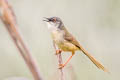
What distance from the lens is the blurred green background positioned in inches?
193

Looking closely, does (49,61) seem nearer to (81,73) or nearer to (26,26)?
(81,73)

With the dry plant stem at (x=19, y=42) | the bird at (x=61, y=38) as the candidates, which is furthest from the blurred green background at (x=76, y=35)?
the dry plant stem at (x=19, y=42)

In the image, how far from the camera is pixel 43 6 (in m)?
6.08

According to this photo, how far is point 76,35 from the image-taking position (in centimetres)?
537

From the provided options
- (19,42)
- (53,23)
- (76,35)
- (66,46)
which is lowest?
(76,35)

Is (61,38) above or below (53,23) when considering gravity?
below

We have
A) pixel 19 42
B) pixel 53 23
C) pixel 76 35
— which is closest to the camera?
pixel 19 42

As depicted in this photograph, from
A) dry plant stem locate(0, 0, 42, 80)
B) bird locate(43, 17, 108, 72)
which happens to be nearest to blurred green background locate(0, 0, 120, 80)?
bird locate(43, 17, 108, 72)

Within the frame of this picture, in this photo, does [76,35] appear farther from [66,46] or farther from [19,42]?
[19,42]

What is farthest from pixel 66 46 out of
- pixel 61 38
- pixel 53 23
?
pixel 53 23

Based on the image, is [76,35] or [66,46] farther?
[76,35]

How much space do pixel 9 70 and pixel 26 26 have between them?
2.98ft

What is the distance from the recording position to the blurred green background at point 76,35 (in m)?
4.91

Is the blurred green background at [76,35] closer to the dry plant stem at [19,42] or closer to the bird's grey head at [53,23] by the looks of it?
the bird's grey head at [53,23]
